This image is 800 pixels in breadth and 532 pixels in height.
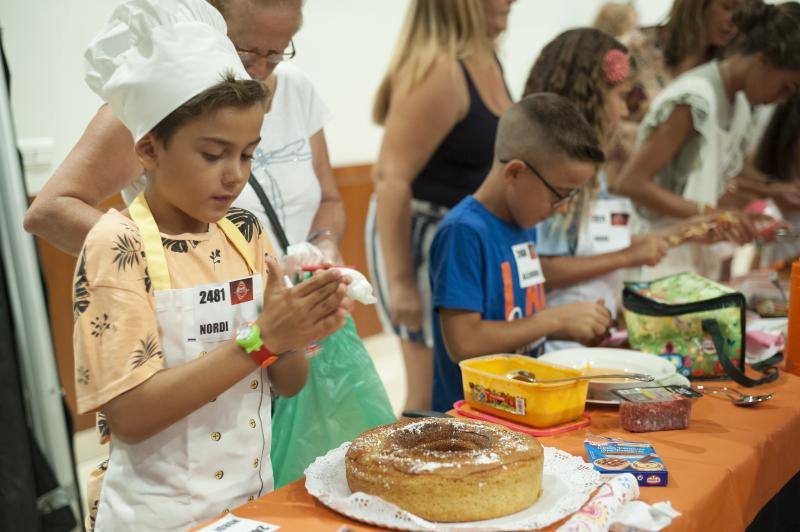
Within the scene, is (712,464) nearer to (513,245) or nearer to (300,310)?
(300,310)

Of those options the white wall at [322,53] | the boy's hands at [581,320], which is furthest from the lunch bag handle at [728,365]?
the white wall at [322,53]

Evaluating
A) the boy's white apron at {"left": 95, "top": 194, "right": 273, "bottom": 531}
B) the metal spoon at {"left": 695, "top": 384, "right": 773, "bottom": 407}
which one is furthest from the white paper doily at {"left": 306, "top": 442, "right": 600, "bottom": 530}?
the metal spoon at {"left": 695, "top": 384, "right": 773, "bottom": 407}

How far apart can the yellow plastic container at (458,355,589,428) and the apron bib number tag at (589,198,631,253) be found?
1.00 metres

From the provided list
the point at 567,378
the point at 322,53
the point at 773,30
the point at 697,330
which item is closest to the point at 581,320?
the point at 697,330

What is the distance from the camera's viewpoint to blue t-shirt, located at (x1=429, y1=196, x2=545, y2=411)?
6.64 feet

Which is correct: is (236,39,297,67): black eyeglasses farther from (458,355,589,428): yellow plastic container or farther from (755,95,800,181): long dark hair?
(755,95,800,181): long dark hair

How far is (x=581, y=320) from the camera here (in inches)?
81.4

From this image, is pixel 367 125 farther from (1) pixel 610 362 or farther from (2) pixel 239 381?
(2) pixel 239 381

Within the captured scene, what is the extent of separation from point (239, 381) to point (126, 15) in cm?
63

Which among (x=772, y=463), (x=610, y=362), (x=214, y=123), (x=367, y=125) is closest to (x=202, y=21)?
(x=214, y=123)

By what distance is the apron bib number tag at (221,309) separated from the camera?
1.33 metres

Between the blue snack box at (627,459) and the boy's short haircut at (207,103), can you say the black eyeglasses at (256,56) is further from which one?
the blue snack box at (627,459)

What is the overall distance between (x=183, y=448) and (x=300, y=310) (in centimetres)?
32

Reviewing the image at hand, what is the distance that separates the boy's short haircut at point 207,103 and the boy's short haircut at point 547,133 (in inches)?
38.0
